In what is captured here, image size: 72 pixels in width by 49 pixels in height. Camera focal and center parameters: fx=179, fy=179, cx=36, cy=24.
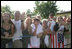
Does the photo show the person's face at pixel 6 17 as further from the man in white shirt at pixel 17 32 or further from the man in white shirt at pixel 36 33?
the man in white shirt at pixel 36 33

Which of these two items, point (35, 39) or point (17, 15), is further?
point (35, 39)

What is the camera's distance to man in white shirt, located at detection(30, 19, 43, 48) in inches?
220

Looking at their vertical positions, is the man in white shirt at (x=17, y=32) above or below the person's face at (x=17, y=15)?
below

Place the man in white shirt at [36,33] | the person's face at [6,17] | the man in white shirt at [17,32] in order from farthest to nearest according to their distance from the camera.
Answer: the man in white shirt at [36,33] < the man in white shirt at [17,32] < the person's face at [6,17]

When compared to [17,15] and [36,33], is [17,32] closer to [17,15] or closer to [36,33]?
[17,15]

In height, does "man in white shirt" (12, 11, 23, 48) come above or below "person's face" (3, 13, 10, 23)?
below

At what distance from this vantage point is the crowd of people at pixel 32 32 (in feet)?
17.0

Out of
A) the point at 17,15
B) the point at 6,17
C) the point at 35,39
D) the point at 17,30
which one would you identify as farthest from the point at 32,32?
the point at 6,17

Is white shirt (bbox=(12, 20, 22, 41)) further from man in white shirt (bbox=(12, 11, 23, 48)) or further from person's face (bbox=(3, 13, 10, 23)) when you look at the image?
person's face (bbox=(3, 13, 10, 23))

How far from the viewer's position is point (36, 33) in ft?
18.4

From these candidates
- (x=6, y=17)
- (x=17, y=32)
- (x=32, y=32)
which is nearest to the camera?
(x=6, y=17)

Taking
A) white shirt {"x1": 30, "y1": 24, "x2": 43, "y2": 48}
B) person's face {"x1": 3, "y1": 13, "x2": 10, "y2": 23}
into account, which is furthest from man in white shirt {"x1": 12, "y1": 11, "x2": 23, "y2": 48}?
white shirt {"x1": 30, "y1": 24, "x2": 43, "y2": 48}

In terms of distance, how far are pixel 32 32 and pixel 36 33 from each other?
5.6 inches

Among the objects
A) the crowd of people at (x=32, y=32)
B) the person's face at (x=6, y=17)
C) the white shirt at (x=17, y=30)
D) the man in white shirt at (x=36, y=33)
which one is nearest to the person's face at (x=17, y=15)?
the crowd of people at (x=32, y=32)
